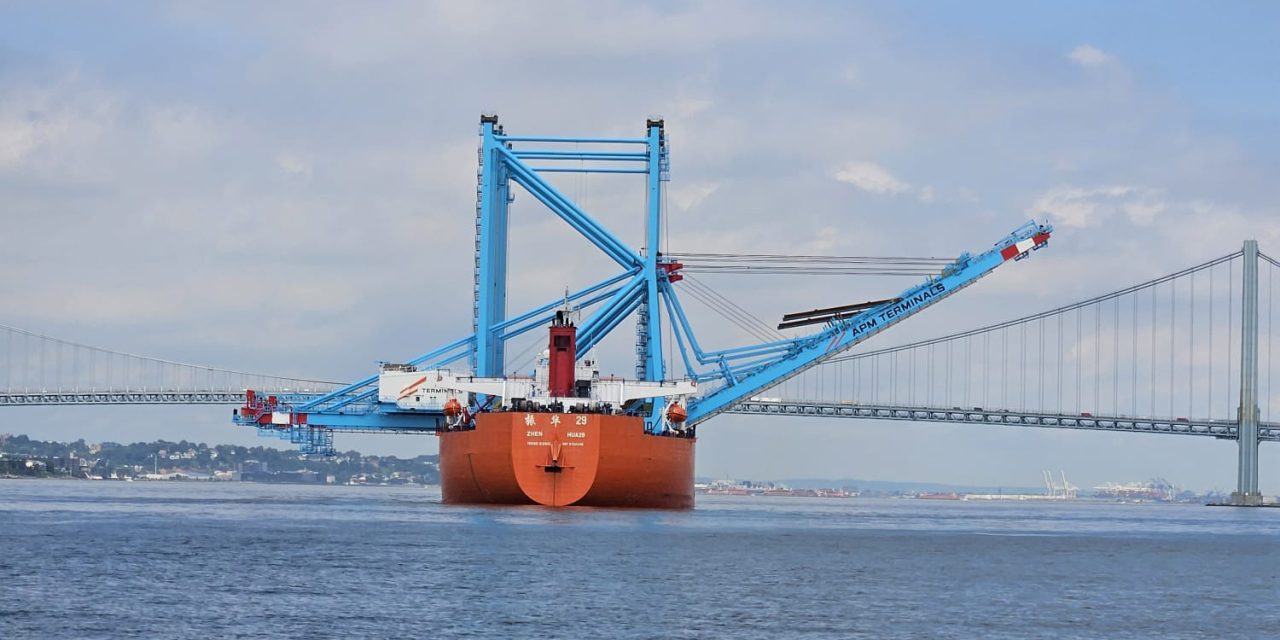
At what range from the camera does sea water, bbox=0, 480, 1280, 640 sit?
23.6 metres

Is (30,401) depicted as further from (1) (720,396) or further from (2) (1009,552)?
(2) (1009,552)

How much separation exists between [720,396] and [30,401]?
6287cm

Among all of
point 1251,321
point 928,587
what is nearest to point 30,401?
point 1251,321

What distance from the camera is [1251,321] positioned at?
80.9m

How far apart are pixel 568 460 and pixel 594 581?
20.1m

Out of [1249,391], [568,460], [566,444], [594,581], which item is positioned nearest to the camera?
[594,581]

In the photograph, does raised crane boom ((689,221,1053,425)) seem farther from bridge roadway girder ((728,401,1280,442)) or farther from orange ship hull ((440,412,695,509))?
bridge roadway girder ((728,401,1280,442))

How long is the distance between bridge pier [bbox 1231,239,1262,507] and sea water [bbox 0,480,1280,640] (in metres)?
35.8

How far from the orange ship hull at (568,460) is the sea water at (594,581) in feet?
7.12

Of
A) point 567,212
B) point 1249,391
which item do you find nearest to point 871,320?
point 567,212

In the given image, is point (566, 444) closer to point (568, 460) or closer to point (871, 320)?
point (568, 460)

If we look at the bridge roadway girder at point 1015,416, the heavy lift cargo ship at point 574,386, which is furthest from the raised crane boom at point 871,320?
the bridge roadway girder at point 1015,416

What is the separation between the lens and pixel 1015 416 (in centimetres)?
8656

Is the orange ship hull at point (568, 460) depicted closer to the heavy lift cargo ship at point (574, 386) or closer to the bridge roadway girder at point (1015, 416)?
the heavy lift cargo ship at point (574, 386)
